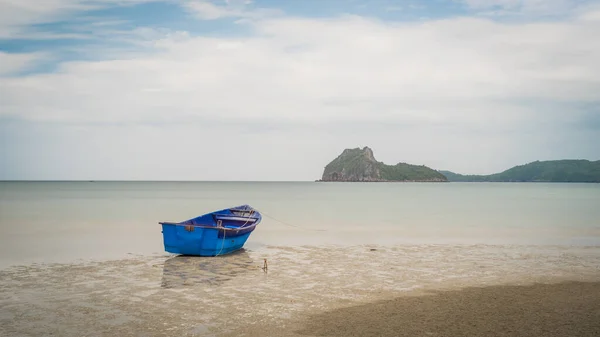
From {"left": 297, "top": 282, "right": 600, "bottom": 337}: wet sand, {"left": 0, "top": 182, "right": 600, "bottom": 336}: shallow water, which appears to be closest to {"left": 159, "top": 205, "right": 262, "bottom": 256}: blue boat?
{"left": 0, "top": 182, "right": 600, "bottom": 336}: shallow water

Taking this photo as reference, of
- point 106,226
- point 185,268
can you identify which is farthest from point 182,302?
point 106,226

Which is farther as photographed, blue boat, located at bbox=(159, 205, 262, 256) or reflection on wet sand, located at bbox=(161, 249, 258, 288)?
blue boat, located at bbox=(159, 205, 262, 256)

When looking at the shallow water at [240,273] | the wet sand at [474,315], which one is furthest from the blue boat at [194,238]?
the wet sand at [474,315]

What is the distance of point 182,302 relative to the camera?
43.7ft

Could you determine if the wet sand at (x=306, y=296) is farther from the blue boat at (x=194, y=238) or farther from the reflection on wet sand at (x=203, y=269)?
the blue boat at (x=194, y=238)

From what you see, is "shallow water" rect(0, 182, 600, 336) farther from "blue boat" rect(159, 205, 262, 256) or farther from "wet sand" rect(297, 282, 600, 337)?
"wet sand" rect(297, 282, 600, 337)

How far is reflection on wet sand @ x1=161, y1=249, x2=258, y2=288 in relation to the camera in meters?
16.4

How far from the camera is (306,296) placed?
46.2ft

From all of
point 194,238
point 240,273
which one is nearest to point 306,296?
point 240,273

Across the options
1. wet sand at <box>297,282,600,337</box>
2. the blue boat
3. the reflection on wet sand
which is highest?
the blue boat

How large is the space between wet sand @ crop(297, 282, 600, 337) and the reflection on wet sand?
19.3 ft

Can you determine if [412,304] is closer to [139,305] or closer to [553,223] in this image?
[139,305]

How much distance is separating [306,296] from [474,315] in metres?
4.57

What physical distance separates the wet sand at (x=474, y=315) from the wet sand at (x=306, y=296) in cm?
3
